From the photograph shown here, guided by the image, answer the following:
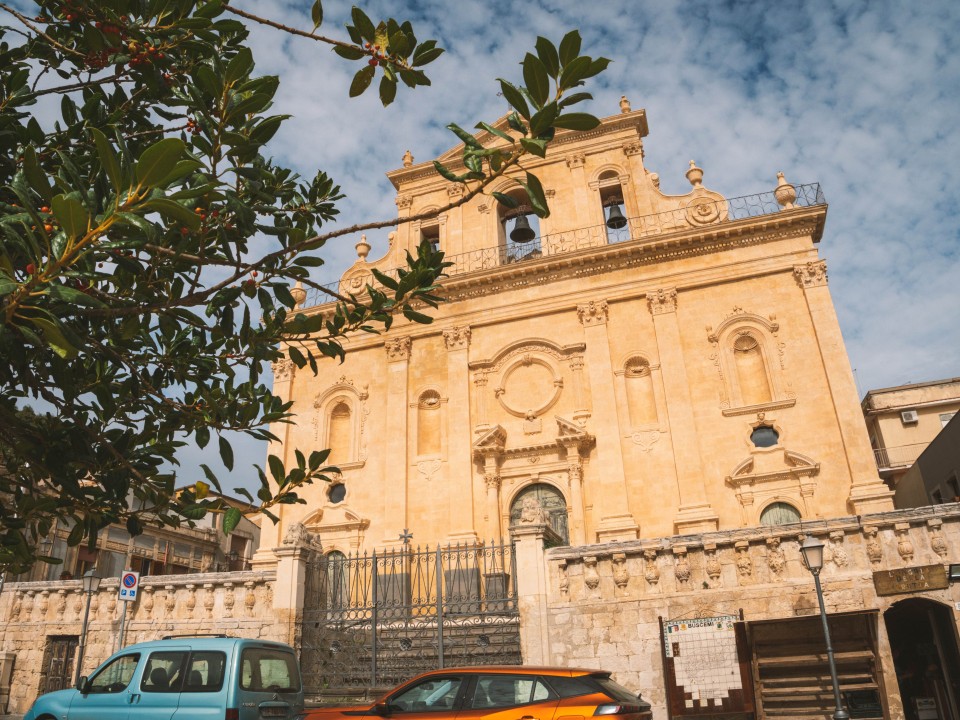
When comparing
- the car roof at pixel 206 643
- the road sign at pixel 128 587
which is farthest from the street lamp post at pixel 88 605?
the car roof at pixel 206 643

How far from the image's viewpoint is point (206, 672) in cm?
822

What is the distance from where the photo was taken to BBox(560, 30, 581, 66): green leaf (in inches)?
129

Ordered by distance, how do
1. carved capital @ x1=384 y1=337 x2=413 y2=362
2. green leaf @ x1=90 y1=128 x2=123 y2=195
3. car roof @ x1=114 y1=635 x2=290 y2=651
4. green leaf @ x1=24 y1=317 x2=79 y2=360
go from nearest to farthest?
1. green leaf @ x1=90 y1=128 x2=123 y2=195
2. green leaf @ x1=24 y1=317 x2=79 y2=360
3. car roof @ x1=114 y1=635 x2=290 y2=651
4. carved capital @ x1=384 y1=337 x2=413 y2=362

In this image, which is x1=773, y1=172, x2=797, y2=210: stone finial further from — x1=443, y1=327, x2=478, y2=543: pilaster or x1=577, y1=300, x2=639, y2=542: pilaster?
x1=443, y1=327, x2=478, y2=543: pilaster

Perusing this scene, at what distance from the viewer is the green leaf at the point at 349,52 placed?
4113 millimetres

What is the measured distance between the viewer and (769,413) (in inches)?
803

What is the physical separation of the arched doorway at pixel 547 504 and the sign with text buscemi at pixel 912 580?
1111 centimetres

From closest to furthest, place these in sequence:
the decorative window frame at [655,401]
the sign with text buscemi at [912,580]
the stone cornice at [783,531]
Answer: the sign with text buscemi at [912,580]
the stone cornice at [783,531]
the decorative window frame at [655,401]

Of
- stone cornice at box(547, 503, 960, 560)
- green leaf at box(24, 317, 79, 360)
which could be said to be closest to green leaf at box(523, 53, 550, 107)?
green leaf at box(24, 317, 79, 360)

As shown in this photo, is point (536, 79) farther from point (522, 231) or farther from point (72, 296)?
point (522, 231)

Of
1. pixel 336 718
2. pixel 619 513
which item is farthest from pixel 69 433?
pixel 619 513

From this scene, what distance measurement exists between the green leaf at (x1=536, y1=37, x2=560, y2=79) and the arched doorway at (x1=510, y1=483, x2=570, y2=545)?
61.9ft

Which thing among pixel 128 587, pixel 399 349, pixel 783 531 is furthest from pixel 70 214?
pixel 399 349

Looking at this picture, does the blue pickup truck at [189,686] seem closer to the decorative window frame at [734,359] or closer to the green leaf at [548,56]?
the green leaf at [548,56]
